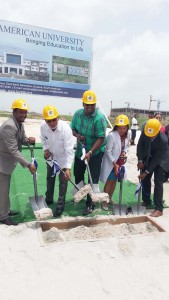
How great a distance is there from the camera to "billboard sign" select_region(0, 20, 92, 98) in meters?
9.00

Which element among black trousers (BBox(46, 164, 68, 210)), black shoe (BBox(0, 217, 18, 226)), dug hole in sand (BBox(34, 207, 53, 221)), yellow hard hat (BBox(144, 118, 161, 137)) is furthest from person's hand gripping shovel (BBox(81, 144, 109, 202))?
black shoe (BBox(0, 217, 18, 226))

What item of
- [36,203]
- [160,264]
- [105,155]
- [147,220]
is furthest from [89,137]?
[160,264]

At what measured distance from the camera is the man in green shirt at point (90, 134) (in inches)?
159

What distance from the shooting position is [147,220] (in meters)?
4.25

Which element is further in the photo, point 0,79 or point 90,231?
point 0,79

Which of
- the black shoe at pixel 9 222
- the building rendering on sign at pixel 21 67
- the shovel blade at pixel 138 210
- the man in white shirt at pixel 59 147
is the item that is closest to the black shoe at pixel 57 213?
the man in white shirt at pixel 59 147

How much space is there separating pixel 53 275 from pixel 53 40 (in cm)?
830

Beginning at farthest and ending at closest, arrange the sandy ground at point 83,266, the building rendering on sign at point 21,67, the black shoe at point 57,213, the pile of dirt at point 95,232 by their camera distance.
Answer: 1. the building rendering on sign at point 21,67
2. the black shoe at point 57,213
3. the pile of dirt at point 95,232
4. the sandy ground at point 83,266

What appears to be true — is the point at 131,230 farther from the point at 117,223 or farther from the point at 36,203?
the point at 36,203

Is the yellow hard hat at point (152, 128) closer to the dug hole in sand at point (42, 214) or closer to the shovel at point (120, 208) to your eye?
the shovel at point (120, 208)

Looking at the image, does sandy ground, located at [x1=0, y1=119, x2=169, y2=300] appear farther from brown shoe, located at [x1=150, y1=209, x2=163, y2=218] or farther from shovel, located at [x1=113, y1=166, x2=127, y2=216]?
shovel, located at [x1=113, y1=166, x2=127, y2=216]

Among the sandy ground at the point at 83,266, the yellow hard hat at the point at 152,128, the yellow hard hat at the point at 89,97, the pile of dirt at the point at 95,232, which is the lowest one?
the sandy ground at the point at 83,266

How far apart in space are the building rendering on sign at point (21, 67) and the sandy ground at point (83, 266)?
22.8ft

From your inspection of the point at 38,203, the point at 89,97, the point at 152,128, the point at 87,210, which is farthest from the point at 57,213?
the point at 152,128
